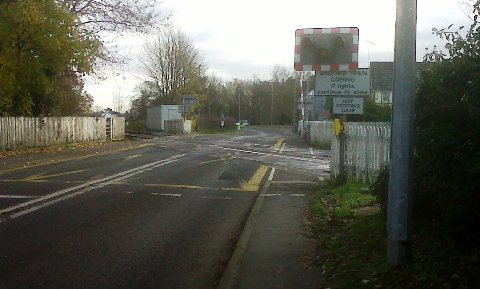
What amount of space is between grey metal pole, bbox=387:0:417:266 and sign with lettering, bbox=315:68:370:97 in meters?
8.29

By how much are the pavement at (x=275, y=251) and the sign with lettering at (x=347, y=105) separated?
104 inches

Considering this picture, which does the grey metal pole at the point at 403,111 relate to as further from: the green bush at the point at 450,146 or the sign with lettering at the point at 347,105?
the sign with lettering at the point at 347,105

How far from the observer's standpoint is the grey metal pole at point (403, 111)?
557cm

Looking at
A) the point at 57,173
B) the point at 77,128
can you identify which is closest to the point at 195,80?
the point at 77,128

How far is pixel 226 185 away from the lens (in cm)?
→ 1516

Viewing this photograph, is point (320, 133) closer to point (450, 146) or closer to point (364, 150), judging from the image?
point (364, 150)

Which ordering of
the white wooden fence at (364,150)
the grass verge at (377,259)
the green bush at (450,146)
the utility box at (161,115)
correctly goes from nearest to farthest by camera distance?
1. the grass verge at (377,259)
2. the green bush at (450,146)
3. the white wooden fence at (364,150)
4. the utility box at (161,115)

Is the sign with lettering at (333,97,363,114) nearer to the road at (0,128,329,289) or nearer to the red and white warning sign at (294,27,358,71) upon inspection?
the red and white warning sign at (294,27,358,71)

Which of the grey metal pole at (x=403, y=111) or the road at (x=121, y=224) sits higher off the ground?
the grey metal pole at (x=403, y=111)

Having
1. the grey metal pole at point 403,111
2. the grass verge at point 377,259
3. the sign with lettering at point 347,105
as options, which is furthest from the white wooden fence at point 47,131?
the grey metal pole at point 403,111

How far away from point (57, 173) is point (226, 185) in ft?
16.7

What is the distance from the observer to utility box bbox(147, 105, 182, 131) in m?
65.6

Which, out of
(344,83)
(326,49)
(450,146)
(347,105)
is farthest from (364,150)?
(450,146)

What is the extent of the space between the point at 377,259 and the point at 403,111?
1706 mm
